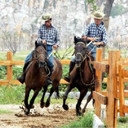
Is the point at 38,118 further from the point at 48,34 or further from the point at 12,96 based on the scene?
the point at 12,96

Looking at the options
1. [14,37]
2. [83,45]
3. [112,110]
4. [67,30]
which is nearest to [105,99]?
[112,110]

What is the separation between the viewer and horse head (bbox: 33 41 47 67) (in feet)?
44.5

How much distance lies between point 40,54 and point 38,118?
4.93 feet

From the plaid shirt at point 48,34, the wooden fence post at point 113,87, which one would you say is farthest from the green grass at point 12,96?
the wooden fence post at point 113,87

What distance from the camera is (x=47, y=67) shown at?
47.5 ft

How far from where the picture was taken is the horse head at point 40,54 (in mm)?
13562

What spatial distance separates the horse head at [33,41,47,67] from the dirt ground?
1272mm

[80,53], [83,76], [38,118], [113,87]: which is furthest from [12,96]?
[113,87]

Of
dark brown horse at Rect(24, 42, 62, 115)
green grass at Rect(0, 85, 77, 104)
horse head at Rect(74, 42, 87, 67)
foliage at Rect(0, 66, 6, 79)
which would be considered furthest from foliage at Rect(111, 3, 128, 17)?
horse head at Rect(74, 42, 87, 67)

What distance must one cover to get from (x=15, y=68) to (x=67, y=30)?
87.8 ft

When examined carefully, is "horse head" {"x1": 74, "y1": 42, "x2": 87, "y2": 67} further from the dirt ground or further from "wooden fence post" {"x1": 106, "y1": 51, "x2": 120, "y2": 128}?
"wooden fence post" {"x1": 106, "y1": 51, "x2": 120, "y2": 128}

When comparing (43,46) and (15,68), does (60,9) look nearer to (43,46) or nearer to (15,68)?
(15,68)

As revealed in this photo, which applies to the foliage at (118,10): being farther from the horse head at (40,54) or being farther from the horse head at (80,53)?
the horse head at (80,53)

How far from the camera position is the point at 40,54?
13.6 metres
